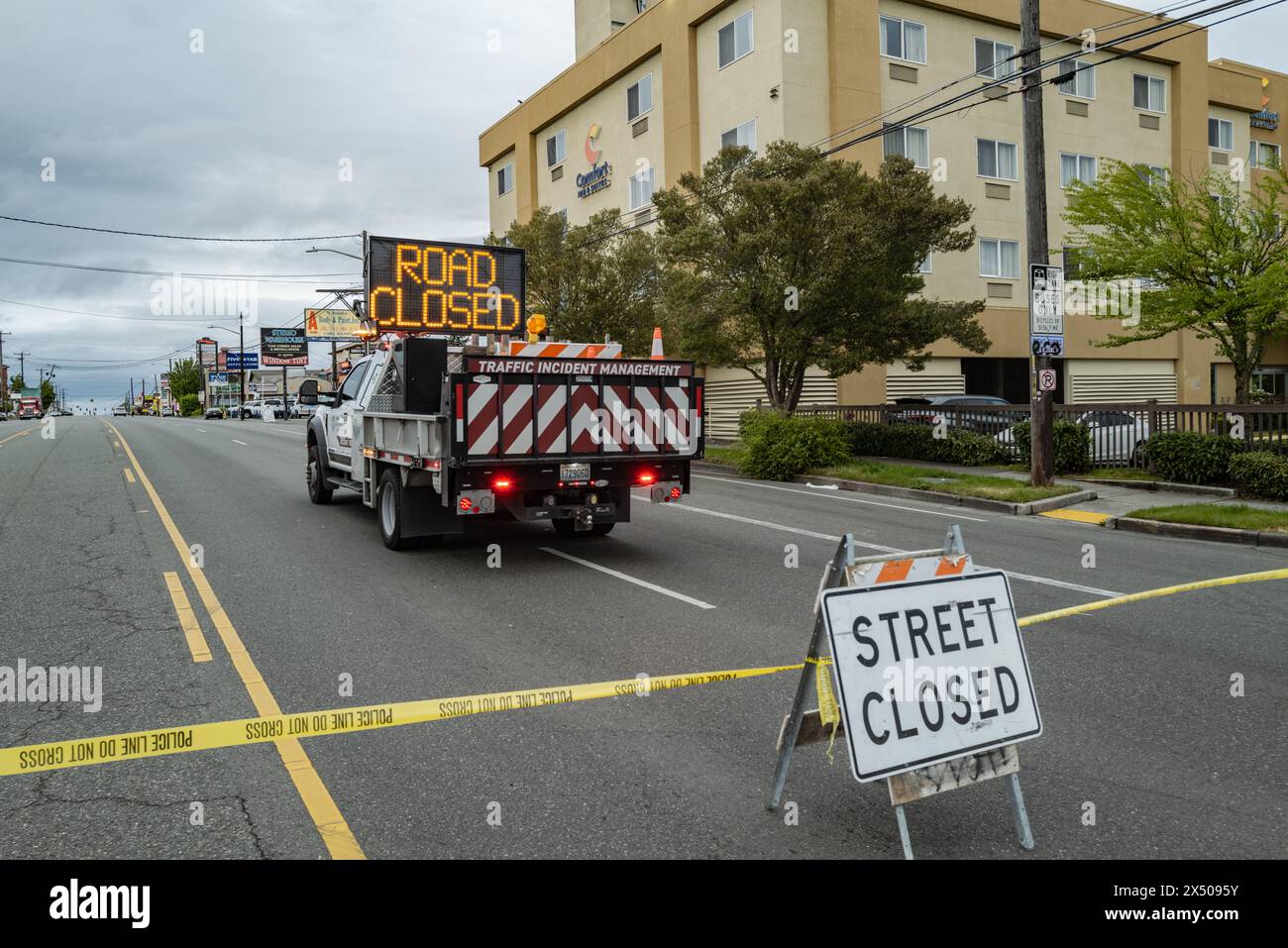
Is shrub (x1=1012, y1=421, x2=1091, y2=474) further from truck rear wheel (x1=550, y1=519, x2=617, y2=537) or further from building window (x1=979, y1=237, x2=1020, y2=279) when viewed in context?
building window (x1=979, y1=237, x2=1020, y2=279)

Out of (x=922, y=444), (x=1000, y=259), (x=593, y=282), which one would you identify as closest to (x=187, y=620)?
(x=922, y=444)

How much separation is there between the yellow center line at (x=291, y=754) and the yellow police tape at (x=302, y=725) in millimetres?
203

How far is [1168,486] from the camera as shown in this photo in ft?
53.6

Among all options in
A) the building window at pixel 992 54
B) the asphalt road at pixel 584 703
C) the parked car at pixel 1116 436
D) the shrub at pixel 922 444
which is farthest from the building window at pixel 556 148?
the asphalt road at pixel 584 703

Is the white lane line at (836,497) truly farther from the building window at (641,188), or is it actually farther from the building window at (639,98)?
the building window at (639,98)

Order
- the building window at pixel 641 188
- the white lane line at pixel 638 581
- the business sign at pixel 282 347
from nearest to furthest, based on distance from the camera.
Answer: the white lane line at pixel 638 581 < the building window at pixel 641 188 < the business sign at pixel 282 347

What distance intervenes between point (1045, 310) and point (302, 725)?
46.1ft

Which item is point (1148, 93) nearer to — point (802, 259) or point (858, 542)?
point (802, 259)

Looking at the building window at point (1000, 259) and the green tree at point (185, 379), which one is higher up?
the green tree at point (185, 379)

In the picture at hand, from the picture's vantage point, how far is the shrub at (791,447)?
19.8 m

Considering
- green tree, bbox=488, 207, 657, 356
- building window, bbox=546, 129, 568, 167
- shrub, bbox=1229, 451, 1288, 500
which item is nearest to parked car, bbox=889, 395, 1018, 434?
shrub, bbox=1229, 451, 1288, 500

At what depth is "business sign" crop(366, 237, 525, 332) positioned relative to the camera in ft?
46.6
